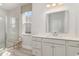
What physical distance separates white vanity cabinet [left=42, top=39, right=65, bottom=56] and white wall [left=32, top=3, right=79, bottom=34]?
192mm

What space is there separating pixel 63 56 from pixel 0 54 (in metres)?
0.94

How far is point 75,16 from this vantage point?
1601 mm

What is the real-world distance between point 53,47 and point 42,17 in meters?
0.48

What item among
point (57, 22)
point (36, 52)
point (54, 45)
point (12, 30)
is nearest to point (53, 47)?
point (54, 45)

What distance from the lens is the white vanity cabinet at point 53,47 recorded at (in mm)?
1605

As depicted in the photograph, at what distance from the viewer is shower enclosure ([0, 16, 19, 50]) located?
168 centimetres

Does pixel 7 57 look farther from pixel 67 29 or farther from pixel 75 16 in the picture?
pixel 75 16

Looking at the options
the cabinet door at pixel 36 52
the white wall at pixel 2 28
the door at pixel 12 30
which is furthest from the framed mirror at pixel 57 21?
the white wall at pixel 2 28

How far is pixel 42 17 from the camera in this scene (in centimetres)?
168

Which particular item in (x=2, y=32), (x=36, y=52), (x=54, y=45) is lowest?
(x=36, y=52)

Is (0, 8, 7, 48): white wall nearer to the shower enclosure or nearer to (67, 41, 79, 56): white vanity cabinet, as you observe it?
the shower enclosure

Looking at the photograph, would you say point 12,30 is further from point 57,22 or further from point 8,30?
point 57,22

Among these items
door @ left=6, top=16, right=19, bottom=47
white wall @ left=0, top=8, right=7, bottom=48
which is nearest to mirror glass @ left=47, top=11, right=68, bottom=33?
door @ left=6, top=16, right=19, bottom=47

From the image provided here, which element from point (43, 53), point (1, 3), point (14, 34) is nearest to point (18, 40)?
point (14, 34)
